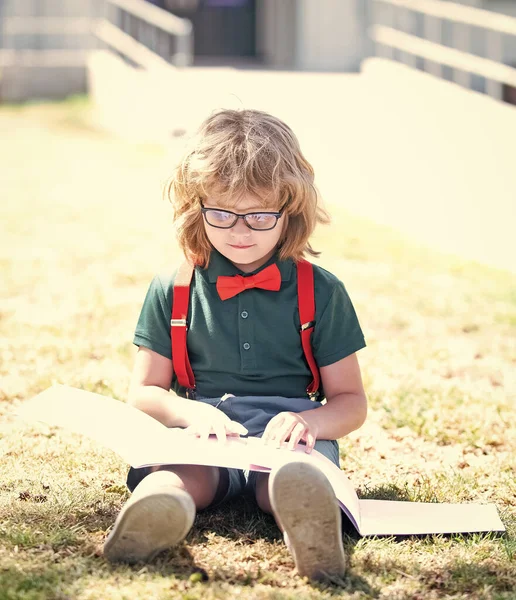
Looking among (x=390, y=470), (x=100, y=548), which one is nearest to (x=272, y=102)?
(x=390, y=470)

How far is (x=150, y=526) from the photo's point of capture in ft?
7.84

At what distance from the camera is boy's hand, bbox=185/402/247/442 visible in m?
2.70

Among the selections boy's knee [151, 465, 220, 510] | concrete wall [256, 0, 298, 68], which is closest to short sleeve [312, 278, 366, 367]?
boy's knee [151, 465, 220, 510]

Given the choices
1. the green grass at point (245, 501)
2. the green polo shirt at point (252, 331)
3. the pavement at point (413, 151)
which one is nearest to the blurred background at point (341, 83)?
the pavement at point (413, 151)

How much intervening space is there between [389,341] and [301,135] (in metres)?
5.10

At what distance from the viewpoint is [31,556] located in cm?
253

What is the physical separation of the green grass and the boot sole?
0.04 meters

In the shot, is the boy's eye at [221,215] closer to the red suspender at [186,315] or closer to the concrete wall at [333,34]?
the red suspender at [186,315]

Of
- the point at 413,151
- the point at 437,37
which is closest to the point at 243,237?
the point at 413,151

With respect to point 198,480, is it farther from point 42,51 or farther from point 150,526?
point 42,51

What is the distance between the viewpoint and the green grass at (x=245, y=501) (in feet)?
8.11

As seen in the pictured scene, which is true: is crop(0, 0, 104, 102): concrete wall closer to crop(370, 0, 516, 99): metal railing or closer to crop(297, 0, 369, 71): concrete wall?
crop(297, 0, 369, 71): concrete wall

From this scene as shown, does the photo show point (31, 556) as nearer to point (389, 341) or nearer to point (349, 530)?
point (349, 530)

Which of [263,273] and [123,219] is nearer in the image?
[263,273]
